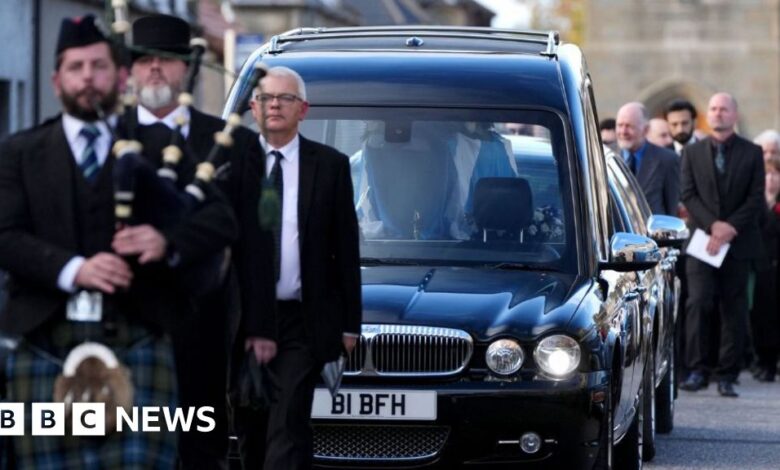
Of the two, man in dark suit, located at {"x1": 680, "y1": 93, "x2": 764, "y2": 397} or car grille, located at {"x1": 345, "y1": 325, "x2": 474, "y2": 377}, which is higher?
man in dark suit, located at {"x1": 680, "y1": 93, "x2": 764, "y2": 397}

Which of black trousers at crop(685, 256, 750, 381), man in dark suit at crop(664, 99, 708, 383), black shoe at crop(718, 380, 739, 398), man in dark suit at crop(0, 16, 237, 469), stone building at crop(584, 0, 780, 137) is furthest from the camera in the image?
stone building at crop(584, 0, 780, 137)

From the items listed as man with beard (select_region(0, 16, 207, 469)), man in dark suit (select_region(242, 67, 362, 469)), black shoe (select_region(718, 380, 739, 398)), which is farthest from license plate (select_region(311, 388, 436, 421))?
black shoe (select_region(718, 380, 739, 398))

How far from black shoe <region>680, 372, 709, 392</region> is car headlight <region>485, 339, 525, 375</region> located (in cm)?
815

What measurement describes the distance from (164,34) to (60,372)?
6.42ft

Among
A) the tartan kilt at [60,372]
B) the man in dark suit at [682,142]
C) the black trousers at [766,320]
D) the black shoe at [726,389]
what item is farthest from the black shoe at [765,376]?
the tartan kilt at [60,372]

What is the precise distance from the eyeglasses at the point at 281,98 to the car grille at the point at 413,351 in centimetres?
117

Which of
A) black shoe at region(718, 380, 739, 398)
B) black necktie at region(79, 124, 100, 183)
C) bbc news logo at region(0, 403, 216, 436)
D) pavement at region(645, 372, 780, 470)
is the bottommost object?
pavement at region(645, 372, 780, 470)

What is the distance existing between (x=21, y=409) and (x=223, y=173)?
108 centimetres

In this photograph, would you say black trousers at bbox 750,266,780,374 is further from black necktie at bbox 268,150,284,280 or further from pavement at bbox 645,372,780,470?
black necktie at bbox 268,150,284,280

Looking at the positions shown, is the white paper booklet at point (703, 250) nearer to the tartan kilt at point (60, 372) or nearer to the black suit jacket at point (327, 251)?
the black suit jacket at point (327, 251)

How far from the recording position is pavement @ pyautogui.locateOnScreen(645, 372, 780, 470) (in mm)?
12492

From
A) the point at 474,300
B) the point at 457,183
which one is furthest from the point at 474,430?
the point at 457,183

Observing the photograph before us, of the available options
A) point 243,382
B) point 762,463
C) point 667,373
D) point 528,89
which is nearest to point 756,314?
point 667,373

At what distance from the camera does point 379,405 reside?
948cm
